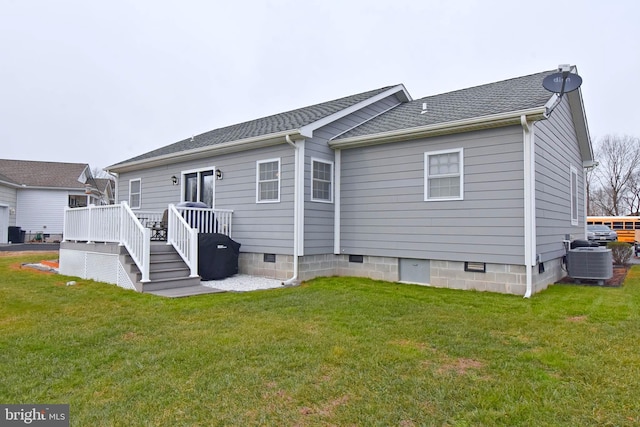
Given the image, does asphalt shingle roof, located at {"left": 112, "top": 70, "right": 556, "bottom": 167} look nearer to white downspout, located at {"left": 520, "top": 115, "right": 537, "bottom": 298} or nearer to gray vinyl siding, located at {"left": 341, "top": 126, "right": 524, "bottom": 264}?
gray vinyl siding, located at {"left": 341, "top": 126, "right": 524, "bottom": 264}

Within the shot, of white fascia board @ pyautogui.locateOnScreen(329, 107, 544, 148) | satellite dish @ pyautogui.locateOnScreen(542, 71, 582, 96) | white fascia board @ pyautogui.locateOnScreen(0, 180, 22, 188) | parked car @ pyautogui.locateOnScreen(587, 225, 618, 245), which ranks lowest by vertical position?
parked car @ pyautogui.locateOnScreen(587, 225, 618, 245)

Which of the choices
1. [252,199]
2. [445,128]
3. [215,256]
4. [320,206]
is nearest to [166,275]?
[215,256]

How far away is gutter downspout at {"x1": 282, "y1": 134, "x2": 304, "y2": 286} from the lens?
852 cm

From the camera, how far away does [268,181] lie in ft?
30.7

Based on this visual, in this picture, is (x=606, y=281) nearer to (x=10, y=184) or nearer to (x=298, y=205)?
(x=298, y=205)

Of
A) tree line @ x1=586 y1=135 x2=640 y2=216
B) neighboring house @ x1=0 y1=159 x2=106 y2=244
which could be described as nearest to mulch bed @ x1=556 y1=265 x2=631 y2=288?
neighboring house @ x1=0 y1=159 x2=106 y2=244

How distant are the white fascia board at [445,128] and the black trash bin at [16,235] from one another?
23.5 metres

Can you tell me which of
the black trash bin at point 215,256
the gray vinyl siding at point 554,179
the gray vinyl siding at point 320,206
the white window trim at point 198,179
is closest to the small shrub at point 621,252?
the gray vinyl siding at point 554,179

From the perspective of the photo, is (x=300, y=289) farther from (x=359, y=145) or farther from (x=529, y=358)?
(x=529, y=358)

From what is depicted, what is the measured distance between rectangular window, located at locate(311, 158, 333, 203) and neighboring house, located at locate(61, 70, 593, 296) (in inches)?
1.0

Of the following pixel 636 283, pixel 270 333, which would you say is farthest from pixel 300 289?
pixel 636 283

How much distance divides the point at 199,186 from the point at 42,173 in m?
23.2

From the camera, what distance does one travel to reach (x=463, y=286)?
7613mm

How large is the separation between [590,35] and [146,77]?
2113 cm
